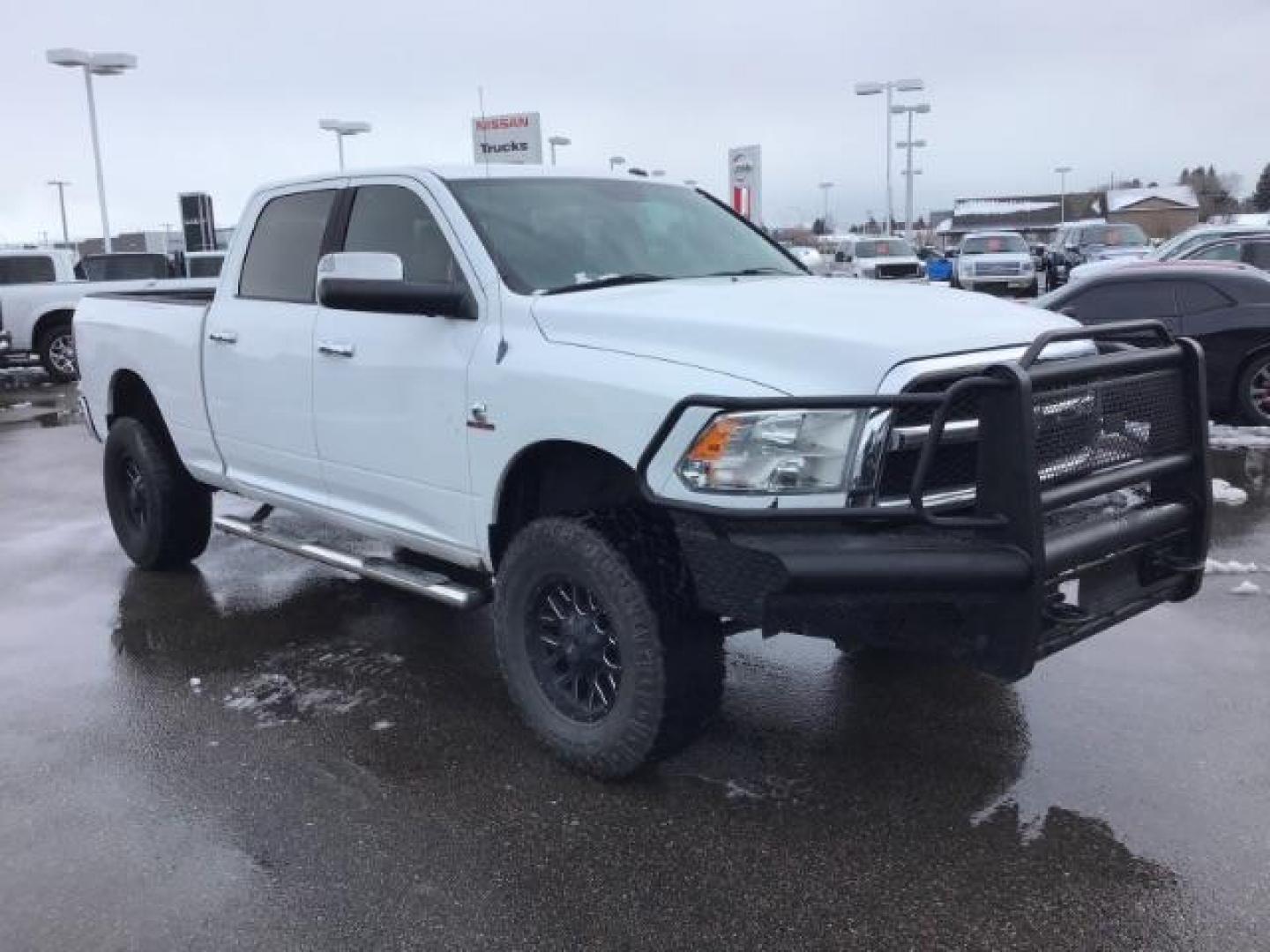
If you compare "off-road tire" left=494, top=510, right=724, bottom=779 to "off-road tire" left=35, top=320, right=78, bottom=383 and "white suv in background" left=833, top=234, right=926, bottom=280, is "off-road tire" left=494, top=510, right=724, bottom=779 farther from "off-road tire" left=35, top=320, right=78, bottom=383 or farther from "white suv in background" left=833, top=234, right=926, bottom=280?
"white suv in background" left=833, top=234, right=926, bottom=280

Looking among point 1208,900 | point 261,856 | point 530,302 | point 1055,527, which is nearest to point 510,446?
point 530,302

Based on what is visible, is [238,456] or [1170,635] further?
[238,456]

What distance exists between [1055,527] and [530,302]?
1.85 meters

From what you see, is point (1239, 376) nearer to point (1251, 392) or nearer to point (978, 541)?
point (1251, 392)

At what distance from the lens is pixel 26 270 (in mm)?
18406

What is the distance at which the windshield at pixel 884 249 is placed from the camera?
1189 inches

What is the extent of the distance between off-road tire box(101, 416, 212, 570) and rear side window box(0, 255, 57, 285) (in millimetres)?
13255

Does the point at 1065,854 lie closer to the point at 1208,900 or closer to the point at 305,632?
the point at 1208,900

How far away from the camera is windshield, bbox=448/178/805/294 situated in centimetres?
443

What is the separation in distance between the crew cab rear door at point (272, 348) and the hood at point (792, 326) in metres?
1.57

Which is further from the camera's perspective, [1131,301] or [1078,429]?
[1131,301]

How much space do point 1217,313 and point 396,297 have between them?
8.28 m

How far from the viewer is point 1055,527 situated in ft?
11.4

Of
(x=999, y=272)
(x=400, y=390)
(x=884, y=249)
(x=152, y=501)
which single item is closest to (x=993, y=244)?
(x=999, y=272)
